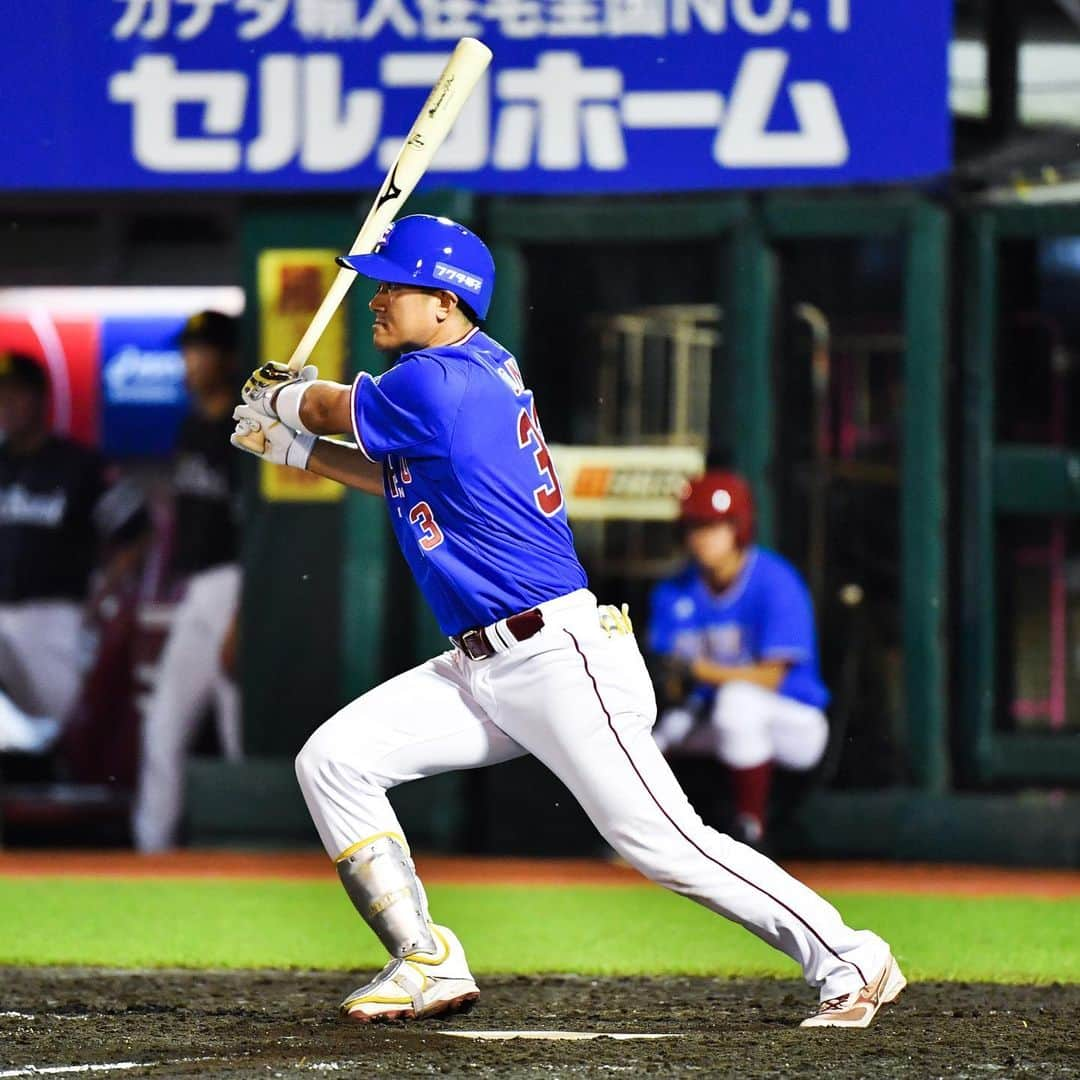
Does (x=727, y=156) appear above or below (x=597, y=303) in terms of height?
above

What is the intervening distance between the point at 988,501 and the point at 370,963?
3.24 m

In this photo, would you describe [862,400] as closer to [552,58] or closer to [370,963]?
[552,58]

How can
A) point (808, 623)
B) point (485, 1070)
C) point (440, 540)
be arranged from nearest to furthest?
point (485, 1070)
point (440, 540)
point (808, 623)

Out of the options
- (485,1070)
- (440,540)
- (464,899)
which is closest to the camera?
(485,1070)

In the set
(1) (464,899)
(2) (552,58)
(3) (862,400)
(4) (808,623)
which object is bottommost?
(1) (464,899)

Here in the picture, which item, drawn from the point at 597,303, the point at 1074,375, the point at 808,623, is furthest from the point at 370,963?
the point at 1074,375

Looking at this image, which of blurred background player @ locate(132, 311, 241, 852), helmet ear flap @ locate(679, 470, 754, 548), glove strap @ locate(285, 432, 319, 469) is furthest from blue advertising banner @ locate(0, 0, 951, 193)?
glove strap @ locate(285, 432, 319, 469)

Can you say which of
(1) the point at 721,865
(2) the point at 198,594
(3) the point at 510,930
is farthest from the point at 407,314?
(2) the point at 198,594

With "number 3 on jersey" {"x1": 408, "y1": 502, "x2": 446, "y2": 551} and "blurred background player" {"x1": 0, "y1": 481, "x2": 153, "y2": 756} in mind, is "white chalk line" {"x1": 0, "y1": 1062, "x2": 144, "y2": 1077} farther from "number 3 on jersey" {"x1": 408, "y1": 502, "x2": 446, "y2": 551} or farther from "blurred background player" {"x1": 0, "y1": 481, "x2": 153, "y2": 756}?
"blurred background player" {"x1": 0, "y1": 481, "x2": 153, "y2": 756}

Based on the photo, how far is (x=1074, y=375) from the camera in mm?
7977

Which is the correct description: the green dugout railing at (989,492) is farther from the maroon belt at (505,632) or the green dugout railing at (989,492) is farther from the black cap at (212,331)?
the maroon belt at (505,632)

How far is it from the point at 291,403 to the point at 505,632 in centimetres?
65

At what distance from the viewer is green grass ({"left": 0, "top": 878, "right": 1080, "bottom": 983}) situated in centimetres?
572

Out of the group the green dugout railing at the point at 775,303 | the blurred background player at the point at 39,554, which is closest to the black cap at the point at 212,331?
the blurred background player at the point at 39,554
